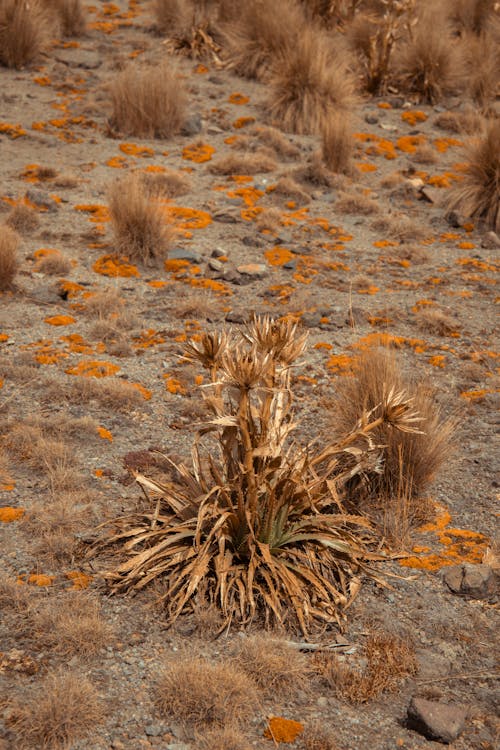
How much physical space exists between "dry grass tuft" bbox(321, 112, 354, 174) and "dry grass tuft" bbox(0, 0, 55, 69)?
3874mm

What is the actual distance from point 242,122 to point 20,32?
289 centimetres

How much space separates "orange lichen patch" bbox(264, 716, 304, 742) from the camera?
8.91 feet

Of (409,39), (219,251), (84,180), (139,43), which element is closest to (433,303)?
(219,251)

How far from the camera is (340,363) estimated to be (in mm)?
5348

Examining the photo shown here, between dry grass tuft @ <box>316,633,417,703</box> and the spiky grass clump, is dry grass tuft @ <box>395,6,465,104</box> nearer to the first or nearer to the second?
the spiky grass clump

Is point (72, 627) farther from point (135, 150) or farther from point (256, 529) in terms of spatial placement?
point (135, 150)

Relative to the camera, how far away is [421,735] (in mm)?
2781

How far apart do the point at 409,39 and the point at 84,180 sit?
493 centimetres

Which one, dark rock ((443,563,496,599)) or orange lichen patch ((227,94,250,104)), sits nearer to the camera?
dark rock ((443,563,496,599))

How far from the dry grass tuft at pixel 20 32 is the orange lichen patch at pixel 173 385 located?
6.38 meters

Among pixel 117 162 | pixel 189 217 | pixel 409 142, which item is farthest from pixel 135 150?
pixel 409 142

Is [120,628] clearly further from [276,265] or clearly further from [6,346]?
[276,265]

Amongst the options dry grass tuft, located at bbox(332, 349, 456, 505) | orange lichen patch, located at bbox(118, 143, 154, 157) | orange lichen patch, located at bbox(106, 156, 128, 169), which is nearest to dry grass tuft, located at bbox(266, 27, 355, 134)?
orange lichen patch, located at bbox(118, 143, 154, 157)

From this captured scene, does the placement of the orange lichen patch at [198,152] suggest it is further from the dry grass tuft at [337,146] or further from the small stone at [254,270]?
the small stone at [254,270]
